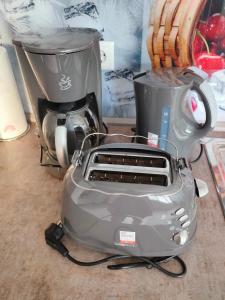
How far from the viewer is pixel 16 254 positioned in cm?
56

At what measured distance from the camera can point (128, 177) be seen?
1.71ft

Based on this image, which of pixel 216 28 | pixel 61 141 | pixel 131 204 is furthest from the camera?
pixel 216 28

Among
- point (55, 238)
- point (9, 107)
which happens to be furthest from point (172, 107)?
point (9, 107)

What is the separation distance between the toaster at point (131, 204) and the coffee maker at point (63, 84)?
113 mm

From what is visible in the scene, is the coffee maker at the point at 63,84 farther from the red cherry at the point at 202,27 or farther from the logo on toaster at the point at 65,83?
the red cherry at the point at 202,27

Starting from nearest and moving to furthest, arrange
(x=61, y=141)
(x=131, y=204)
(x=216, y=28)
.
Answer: (x=131, y=204) → (x=61, y=141) → (x=216, y=28)

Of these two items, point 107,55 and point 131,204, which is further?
point 107,55

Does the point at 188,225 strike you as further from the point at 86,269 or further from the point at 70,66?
the point at 70,66

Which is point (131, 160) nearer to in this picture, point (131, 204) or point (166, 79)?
point (131, 204)

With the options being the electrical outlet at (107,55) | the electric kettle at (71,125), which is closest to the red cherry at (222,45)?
the electrical outlet at (107,55)

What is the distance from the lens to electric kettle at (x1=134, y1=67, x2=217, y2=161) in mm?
628

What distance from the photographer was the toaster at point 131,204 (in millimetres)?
476

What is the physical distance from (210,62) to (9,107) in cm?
62

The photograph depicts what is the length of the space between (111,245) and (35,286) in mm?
160
